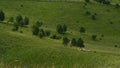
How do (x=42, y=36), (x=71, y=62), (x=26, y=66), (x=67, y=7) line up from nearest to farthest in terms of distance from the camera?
(x=26, y=66)
(x=71, y=62)
(x=42, y=36)
(x=67, y=7)

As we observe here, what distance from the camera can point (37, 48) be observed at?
282ft

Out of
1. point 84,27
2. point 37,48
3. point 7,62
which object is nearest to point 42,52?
point 37,48

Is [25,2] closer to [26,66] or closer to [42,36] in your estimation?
[42,36]

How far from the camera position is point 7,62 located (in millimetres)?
76125

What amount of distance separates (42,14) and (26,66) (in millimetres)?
97508

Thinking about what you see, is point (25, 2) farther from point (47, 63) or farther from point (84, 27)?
point (47, 63)

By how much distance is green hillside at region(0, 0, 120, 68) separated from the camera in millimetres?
78438

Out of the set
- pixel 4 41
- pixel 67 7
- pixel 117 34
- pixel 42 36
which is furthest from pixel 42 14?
pixel 4 41

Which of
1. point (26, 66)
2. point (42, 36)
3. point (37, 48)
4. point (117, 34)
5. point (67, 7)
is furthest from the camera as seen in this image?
point (67, 7)

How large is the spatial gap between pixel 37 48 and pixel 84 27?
74913 millimetres

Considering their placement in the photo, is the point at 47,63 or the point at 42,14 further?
the point at 42,14

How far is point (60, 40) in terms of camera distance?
4732 inches

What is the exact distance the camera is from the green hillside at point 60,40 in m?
78.4

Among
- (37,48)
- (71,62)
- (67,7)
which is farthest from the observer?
(67,7)
